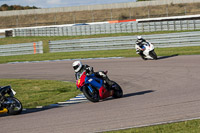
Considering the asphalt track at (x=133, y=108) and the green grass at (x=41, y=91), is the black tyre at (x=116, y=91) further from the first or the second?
the green grass at (x=41, y=91)

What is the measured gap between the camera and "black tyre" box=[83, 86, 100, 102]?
37.4 ft

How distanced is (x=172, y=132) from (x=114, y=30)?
3489cm

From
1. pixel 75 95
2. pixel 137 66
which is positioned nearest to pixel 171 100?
pixel 75 95

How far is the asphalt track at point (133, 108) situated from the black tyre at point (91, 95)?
6.5 inches

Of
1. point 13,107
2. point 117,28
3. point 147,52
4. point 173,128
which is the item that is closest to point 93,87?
point 13,107

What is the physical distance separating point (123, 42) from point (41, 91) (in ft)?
52.7

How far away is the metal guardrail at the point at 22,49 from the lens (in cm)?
3403

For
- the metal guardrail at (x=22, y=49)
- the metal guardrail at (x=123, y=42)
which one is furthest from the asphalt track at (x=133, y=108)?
the metal guardrail at (x=22, y=49)

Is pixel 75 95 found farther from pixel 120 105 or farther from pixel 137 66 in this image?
pixel 137 66

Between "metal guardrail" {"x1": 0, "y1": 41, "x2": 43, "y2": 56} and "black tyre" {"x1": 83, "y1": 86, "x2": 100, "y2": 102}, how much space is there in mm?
23067

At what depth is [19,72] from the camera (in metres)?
22.4

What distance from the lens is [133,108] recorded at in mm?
9844

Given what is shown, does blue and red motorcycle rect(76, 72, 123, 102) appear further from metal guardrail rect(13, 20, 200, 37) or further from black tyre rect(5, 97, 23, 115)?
metal guardrail rect(13, 20, 200, 37)

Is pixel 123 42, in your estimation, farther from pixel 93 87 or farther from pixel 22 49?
pixel 93 87
